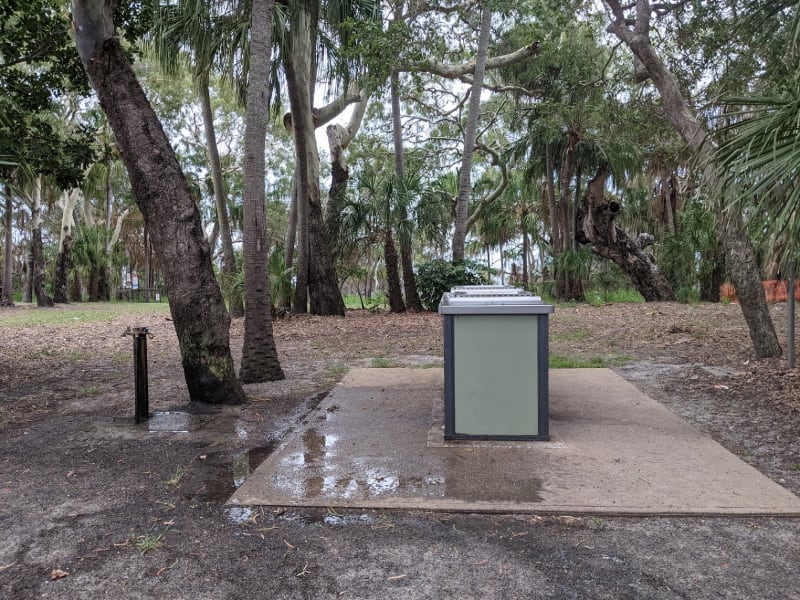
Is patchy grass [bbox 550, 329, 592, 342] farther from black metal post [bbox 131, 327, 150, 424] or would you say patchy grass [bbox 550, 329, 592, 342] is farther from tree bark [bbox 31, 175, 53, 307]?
tree bark [bbox 31, 175, 53, 307]

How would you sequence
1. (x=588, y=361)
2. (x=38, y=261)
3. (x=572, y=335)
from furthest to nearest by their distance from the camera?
1. (x=38, y=261)
2. (x=572, y=335)
3. (x=588, y=361)

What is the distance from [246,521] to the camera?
3230mm

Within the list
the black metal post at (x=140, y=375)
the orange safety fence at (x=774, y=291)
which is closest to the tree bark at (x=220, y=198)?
the black metal post at (x=140, y=375)

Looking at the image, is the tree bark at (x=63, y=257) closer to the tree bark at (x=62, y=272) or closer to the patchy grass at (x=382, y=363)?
the tree bark at (x=62, y=272)

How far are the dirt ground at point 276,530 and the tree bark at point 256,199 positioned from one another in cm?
81

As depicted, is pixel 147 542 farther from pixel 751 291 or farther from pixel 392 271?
pixel 392 271

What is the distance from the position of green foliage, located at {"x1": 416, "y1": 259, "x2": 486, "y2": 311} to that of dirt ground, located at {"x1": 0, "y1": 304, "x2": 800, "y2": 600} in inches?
414

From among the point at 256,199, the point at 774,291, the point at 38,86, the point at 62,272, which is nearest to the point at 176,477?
the point at 256,199

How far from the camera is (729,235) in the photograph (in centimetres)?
791

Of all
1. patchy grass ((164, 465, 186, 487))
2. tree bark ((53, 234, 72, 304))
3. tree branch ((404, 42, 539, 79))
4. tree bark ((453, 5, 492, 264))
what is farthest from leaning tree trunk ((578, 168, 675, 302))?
tree bark ((53, 234, 72, 304))

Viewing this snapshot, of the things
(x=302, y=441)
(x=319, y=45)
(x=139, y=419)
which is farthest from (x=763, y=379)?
(x=319, y=45)

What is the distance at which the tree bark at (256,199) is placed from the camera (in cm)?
689

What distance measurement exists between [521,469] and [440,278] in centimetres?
1329

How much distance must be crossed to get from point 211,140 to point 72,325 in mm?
5536
